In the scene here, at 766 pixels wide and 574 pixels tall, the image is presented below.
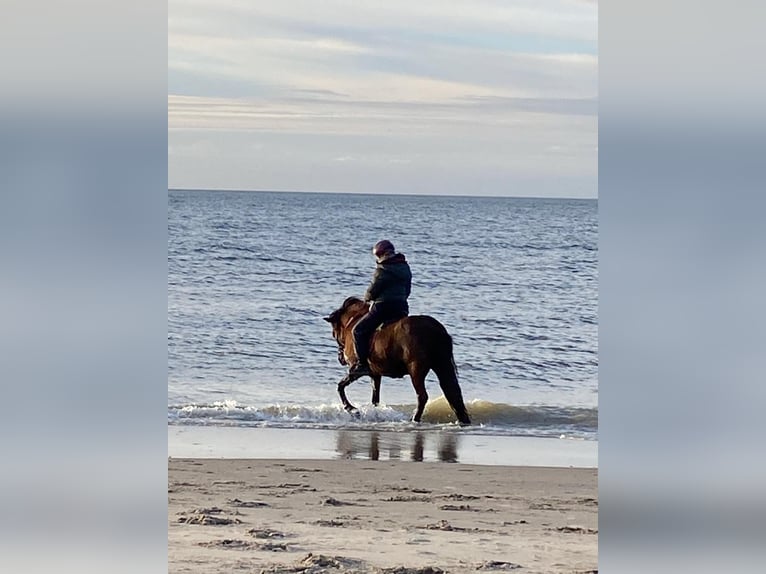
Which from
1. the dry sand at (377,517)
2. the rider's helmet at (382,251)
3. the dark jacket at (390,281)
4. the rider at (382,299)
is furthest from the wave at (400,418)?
the dry sand at (377,517)

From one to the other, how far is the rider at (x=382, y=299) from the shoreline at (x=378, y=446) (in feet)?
2.10

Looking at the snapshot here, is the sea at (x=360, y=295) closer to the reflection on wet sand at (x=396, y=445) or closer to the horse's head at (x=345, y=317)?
the reflection on wet sand at (x=396, y=445)

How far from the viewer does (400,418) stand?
9328mm

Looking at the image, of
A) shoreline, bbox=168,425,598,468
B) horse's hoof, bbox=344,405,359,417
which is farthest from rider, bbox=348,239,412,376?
shoreline, bbox=168,425,598,468

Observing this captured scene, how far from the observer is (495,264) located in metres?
24.4

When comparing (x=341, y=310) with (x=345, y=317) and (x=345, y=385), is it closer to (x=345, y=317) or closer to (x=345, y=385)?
(x=345, y=317)

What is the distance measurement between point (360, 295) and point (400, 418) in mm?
12480

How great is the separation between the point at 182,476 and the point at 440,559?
7.42 feet

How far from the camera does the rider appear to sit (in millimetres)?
8703

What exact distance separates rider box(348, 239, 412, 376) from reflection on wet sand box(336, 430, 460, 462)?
66cm

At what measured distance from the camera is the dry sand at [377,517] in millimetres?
4430

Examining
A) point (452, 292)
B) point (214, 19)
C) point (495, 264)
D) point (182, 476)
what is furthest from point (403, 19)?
point (182, 476)
